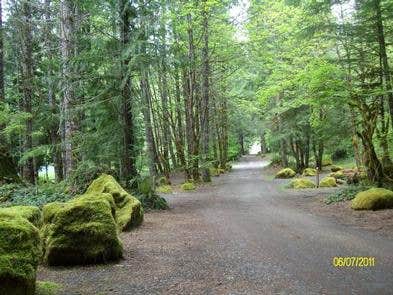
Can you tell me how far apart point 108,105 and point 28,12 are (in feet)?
30.4

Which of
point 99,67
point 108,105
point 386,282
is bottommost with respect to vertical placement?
point 386,282

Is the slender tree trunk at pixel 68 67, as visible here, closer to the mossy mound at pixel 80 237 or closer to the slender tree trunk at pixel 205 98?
the mossy mound at pixel 80 237

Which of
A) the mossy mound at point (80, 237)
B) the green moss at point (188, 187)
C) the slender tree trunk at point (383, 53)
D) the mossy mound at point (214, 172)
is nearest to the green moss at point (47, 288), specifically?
the mossy mound at point (80, 237)

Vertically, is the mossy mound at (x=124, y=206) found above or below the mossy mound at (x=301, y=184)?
above

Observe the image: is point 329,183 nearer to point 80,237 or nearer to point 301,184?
point 301,184

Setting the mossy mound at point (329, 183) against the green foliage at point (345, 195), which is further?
the mossy mound at point (329, 183)

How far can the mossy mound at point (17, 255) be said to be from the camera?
4316mm

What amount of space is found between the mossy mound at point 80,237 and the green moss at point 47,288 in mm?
1144

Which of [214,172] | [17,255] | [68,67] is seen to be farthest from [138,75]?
[214,172]

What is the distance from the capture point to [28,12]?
19781mm

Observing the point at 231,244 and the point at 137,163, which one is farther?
the point at 137,163

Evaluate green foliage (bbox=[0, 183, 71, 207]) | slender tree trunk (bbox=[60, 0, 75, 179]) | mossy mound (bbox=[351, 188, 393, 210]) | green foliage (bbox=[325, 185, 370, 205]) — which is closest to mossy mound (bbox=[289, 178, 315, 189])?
green foliage (bbox=[325, 185, 370, 205])

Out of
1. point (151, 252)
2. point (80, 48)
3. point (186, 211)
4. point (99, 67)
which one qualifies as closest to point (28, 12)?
point (80, 48)

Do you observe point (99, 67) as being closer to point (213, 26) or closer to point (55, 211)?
point (55, 211)
